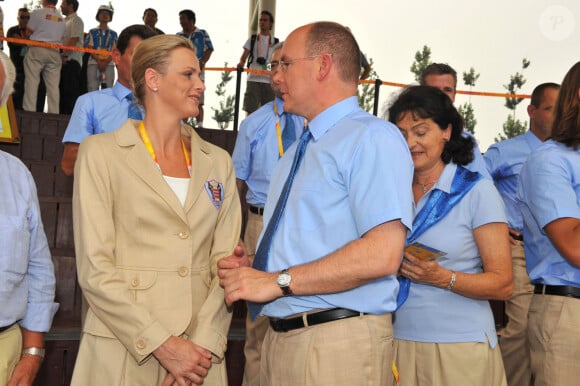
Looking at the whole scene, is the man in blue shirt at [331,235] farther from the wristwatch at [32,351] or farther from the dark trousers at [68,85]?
the dark trousers at [68,85]

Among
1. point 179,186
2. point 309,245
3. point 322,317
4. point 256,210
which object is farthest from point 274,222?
point 256,210

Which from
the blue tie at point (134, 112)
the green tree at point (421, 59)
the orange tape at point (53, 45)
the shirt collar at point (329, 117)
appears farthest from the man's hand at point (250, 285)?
the green tree at point (421, 59)

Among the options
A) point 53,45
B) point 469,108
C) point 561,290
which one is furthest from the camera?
point 469,108

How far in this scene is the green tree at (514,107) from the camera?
375 inches

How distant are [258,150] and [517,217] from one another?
1.73 meters

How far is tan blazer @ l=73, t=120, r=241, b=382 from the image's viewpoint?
7.88ft

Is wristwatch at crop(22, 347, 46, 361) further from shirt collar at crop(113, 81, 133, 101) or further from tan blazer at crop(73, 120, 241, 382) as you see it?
shirt collar at crop(113, 81, 133, 101)

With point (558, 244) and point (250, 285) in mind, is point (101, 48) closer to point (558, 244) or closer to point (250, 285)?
point (558, 244)

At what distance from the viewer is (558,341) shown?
282cm

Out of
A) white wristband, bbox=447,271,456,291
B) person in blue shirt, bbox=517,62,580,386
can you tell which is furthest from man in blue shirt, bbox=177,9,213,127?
white wristband, bbox=447,271,456,291

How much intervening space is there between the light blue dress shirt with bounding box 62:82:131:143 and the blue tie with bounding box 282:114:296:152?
1264 millimetres

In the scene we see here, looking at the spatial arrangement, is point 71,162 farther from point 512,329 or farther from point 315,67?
point 512,329

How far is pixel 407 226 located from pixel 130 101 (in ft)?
7.16

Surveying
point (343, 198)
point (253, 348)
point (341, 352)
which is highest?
point (343, 198)
